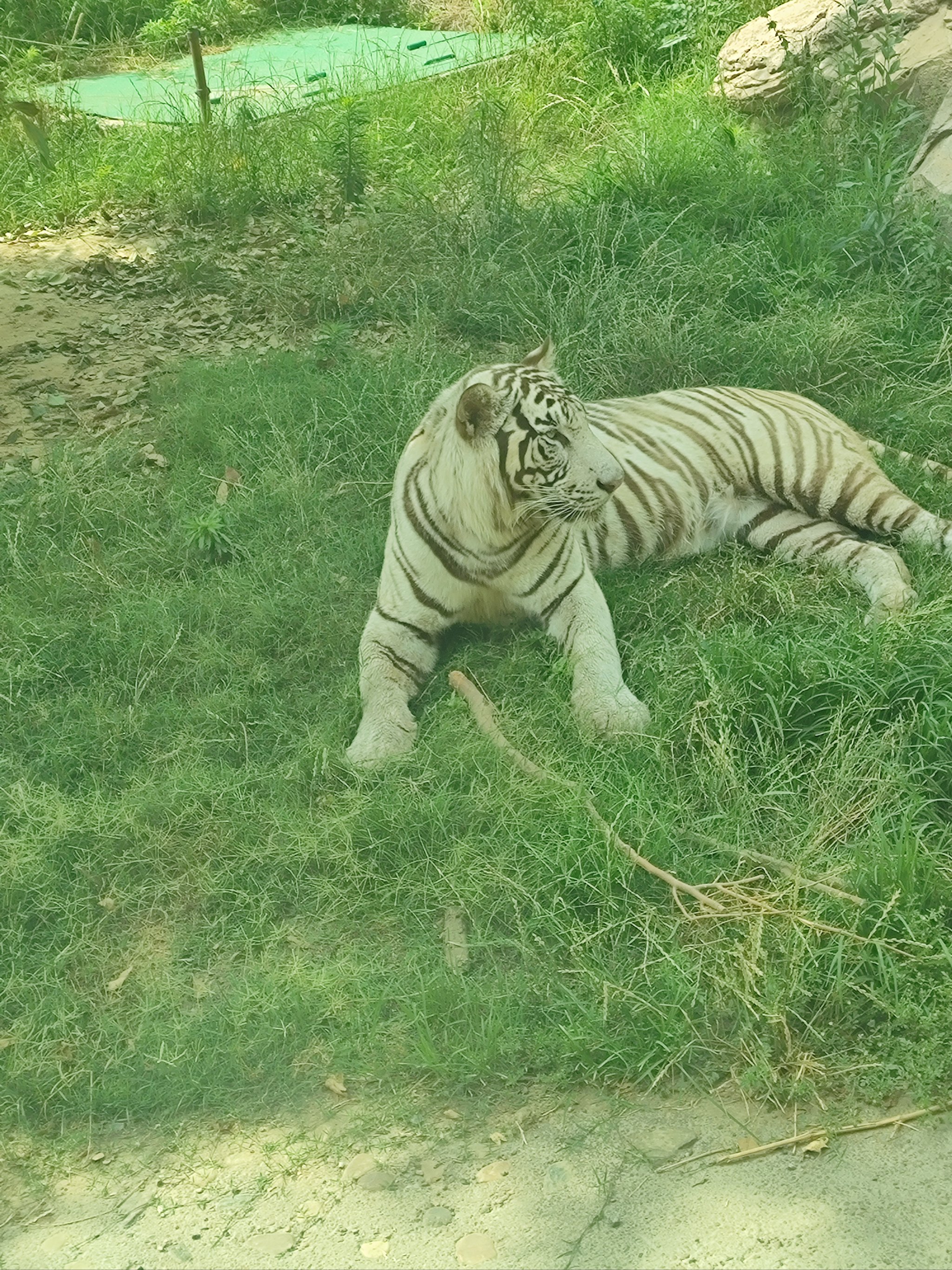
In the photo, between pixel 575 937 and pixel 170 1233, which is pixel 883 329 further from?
pixel 170 1233

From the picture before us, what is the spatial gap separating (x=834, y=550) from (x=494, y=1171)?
2.41m

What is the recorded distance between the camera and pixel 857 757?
3.19 metres

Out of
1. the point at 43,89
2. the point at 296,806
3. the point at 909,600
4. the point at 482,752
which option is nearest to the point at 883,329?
the point at 909,600

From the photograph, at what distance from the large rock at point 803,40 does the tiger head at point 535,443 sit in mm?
3719

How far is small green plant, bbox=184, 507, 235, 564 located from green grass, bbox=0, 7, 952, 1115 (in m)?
0.04

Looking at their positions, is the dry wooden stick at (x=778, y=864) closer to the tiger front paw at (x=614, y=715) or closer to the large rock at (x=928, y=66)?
the tiger front paw at (x=614, y=715)

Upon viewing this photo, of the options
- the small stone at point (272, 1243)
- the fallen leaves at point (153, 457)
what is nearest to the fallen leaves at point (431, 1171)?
the small stone at point (272, 1243)

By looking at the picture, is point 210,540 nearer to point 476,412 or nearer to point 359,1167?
point 476,412

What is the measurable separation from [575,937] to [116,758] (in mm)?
1480

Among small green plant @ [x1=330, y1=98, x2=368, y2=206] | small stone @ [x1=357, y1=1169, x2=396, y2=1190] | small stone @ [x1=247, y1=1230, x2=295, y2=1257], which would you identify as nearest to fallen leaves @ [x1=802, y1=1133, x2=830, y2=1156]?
small stone @ [x1=357, y1=1169, x2=396, y2=1190]

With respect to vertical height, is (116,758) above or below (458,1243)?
above

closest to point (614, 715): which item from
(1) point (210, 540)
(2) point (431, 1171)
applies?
(2) point (431, 1171)

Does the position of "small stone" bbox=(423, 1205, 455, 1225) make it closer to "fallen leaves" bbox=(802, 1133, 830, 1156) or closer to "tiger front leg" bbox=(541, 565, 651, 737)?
"fallen leaves" bbox=(802, 1133, 830, 1156)

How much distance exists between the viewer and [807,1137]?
2.49 metres
